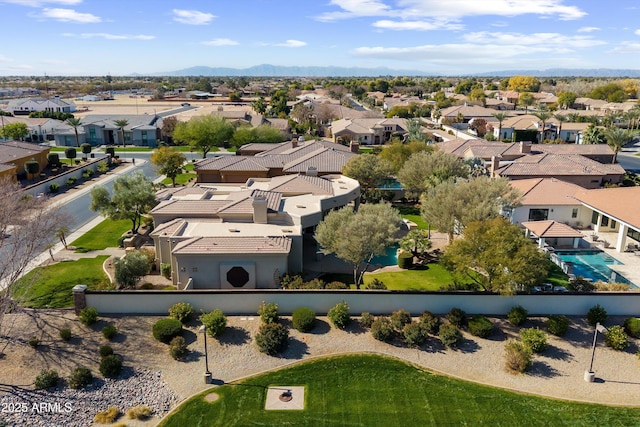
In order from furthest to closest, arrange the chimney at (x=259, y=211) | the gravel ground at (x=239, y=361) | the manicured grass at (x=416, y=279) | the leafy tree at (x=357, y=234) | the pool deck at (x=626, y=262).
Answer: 1. the chimney at (x=259, y=211)
2. the pool deck at (x=626, y=262)
3. the manicured grass at (x=416, y=279)
4. the leafy tree at (x=357, y=234)
5. the gravel ground at (x=239, y=361)

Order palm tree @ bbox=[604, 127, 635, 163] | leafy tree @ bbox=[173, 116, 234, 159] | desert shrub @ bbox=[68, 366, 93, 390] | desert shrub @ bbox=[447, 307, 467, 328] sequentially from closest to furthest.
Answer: desert shrub @ bbox=[68, 366, 93, 390] < desert shrub @ bbox=[447, 307, 467, 328] < palm tree @ bbox=[604, 127, 635, 163] < leafy tree @ bbox=[173, 116, 234, 159]

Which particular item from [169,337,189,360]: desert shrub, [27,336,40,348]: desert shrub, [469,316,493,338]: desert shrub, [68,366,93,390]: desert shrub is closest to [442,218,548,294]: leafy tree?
[469,316,493,338]: desert shrub

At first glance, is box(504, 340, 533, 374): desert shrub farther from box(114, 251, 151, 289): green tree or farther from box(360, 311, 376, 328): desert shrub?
box(114, 251, 151, 289): green tree

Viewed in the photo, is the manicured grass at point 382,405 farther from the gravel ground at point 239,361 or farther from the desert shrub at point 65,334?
the desert shrub at point 65,334

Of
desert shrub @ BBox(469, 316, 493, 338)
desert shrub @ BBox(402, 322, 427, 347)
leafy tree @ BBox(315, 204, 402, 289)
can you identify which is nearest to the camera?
desert shrub @ BBox(402, 322, 427, 347)

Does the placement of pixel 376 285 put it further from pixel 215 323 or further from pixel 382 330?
pixel 215 323

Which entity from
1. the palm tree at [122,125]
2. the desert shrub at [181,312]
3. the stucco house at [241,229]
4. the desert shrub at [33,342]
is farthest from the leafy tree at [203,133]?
the desert shrub at [33,342]

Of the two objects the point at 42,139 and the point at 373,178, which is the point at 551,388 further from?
the point at 42,139
